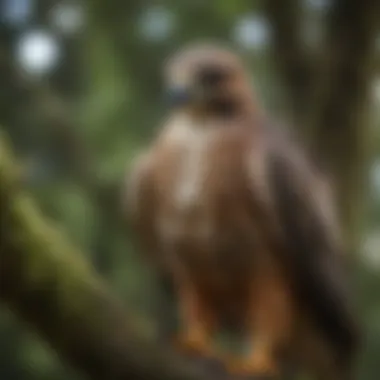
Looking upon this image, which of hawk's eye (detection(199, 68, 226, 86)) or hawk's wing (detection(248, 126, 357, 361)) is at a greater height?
hawk's eye (detection(199, 68, 226, 86))

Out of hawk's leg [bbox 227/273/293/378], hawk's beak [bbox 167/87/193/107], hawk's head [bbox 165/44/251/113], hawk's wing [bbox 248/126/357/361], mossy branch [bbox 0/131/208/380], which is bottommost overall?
mossy branch [bbox 0/131/208/380]

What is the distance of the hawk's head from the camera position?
131cm

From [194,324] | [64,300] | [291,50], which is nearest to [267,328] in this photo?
[194,324]

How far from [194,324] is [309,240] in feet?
0.62

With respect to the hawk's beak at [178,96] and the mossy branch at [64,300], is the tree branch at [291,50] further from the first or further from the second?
the mossy branch at [64,300]

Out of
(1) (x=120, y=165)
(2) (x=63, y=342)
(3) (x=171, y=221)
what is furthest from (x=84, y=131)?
(2) (x=63, y=342)

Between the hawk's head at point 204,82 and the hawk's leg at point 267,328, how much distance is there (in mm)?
240

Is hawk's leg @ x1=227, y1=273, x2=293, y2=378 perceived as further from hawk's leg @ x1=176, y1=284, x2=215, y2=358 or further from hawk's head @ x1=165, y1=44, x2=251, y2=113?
hawk's head @ x1=165, y1=44, x2=251, y2=113

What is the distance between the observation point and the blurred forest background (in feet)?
4.28

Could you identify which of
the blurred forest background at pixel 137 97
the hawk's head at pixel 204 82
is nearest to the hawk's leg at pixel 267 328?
A: the blurred forest background at pixel 137 97

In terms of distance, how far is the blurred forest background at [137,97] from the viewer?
1.30 meters

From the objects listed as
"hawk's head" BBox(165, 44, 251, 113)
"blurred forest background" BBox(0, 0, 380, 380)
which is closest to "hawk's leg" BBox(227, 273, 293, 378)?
"blurred forest background" BBox(0, 0, 380, 380)

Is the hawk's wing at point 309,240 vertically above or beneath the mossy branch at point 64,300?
above

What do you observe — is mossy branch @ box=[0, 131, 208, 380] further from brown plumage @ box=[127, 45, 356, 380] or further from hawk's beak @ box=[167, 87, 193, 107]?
hawk's beak @ box=[167, 87, 193, 107]
